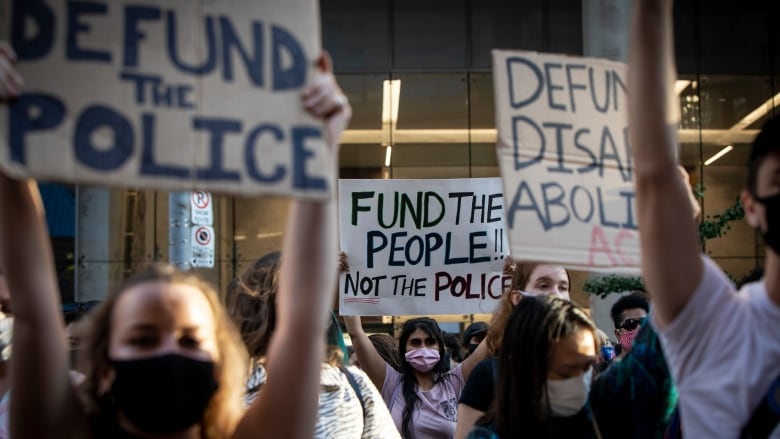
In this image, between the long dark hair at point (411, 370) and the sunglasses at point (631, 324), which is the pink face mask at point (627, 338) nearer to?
the sunglasses at point (631, 324)

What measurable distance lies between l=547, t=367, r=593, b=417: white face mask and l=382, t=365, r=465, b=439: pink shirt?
102 inches

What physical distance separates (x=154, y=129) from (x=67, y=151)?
200 millimetres

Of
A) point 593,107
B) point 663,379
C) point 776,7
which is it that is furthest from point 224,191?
point 776,7

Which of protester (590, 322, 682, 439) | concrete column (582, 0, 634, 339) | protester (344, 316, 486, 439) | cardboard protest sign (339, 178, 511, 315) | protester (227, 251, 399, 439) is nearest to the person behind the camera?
protester (590, 322, 682, 439)

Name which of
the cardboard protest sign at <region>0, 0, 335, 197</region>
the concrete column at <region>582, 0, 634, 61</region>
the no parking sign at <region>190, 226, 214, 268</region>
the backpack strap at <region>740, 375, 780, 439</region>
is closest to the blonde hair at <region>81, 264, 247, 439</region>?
the cardboard protest sign at <region>0, 0, 335, 197</region>

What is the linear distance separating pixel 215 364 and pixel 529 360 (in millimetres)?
1170

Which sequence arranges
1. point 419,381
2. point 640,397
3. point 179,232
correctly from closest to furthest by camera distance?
point 640,397 → point 419,381 → point 179,232

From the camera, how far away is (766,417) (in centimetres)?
225

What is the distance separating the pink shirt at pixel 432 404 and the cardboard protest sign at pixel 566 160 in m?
2.96

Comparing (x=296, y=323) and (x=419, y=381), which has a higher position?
(x=296, y=323)

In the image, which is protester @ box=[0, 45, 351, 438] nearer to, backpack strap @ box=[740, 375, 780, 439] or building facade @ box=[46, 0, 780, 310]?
backpack strap @ box=[740, 375, 780, 439]

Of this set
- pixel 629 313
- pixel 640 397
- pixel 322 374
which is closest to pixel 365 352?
pixel 629 313

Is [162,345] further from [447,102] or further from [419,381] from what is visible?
[447,102]

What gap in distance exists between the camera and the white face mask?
10.5ft
